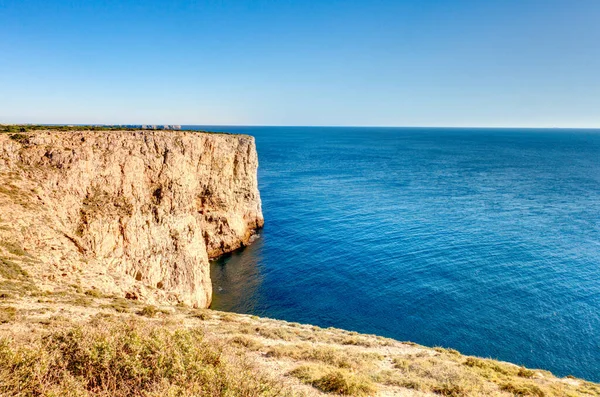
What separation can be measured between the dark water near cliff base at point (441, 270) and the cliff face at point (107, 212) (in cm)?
826

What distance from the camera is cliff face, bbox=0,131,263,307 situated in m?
23.6

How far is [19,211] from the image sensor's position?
959 inches

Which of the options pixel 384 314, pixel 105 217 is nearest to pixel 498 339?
pixel 384 314

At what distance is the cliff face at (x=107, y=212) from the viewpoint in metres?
23.6

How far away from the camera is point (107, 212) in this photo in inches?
1188

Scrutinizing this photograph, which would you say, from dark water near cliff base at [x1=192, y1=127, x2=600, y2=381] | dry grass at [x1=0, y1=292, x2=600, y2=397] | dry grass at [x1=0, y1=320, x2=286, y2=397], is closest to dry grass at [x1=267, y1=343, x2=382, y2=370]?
dry grass at [x1=0, y1=292, x2=600, y2=397]

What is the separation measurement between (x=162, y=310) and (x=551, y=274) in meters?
42.4

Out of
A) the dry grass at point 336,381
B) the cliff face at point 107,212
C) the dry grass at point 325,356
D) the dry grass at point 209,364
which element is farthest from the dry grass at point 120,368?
the cliff face at point 107,212

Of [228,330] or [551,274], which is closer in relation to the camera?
[228,330]

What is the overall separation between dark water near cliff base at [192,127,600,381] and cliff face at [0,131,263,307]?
8.26 metres

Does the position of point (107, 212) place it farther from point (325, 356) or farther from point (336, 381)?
point (336, 381)

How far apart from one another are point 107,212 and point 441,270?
122ft

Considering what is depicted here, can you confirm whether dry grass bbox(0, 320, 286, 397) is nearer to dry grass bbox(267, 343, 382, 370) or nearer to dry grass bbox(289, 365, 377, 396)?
dry grass bbox(289, 365, 377, 396)

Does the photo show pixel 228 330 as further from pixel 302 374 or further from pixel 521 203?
pixel 521 203
